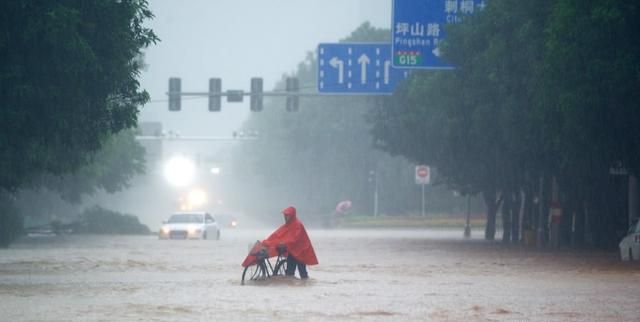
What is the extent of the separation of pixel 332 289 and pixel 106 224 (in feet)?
161

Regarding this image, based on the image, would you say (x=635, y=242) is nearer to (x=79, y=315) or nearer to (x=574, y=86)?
(x=574, y=86)

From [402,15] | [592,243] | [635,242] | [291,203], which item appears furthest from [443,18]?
[291,203]

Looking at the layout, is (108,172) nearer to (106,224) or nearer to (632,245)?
(106,224)

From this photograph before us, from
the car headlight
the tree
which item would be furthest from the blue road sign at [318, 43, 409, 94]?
the tree

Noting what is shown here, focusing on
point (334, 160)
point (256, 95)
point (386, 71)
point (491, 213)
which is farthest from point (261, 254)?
point (334, 160)

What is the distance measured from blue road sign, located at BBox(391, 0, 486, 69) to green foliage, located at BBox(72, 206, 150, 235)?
35728 millimetres

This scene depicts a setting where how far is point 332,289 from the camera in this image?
2395cm

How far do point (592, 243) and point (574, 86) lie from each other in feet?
47.7

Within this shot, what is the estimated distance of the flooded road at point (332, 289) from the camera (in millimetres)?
18688

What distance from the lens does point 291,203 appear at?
151m

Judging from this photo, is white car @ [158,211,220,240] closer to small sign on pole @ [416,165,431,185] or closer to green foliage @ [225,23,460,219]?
small sign on pole @ [416,165,431,185]

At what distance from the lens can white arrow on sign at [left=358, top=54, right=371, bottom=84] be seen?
44812 millimetres

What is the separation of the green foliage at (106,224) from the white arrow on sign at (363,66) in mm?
29483

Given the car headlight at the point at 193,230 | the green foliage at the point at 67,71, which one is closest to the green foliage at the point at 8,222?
the car headlight at the point at 193,230
